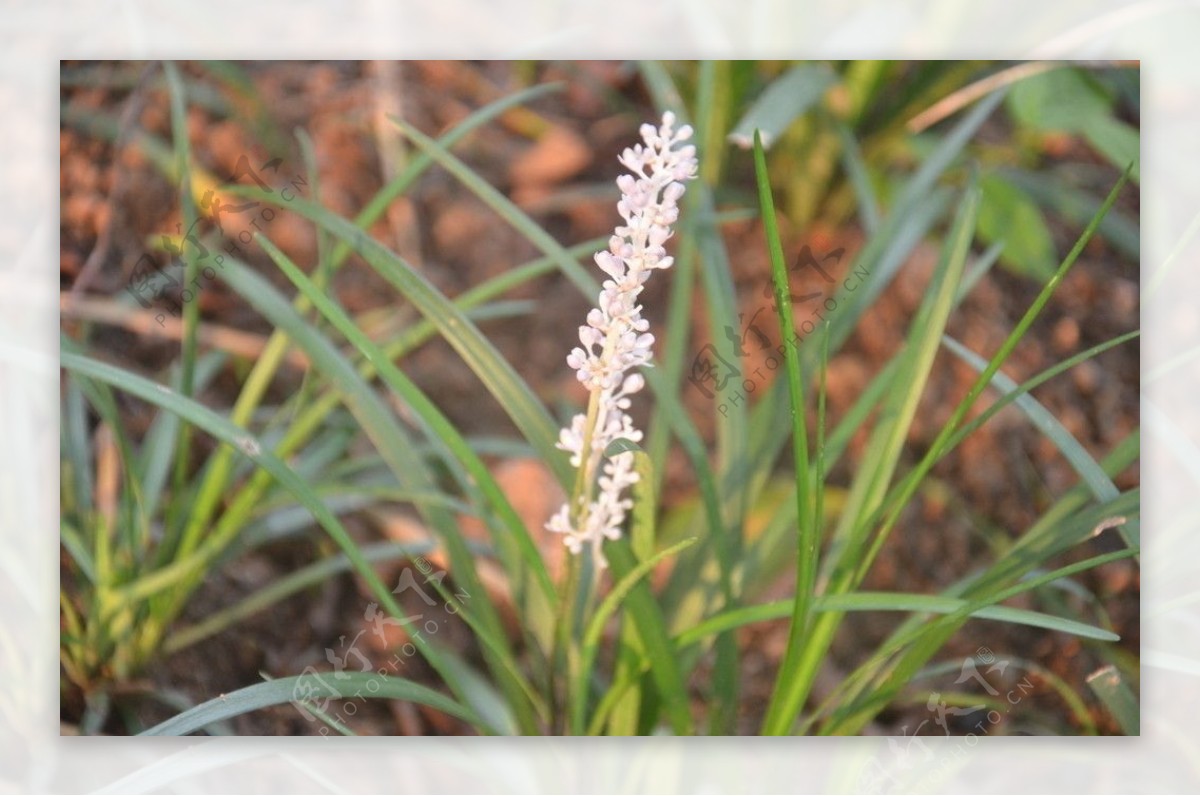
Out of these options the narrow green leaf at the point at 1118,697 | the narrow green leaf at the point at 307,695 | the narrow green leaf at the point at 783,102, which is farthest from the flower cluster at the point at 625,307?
the narrow green leaf at the point at 1118,697

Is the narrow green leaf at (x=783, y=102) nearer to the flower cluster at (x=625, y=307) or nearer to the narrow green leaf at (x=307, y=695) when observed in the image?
the flower cluster at (x=625, y=307)

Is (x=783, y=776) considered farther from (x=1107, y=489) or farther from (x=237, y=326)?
(x=237, y=326)

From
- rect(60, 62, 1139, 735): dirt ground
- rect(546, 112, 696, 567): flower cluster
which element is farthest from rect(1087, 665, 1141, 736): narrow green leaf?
rect(546, 112, 696, 567): flower cluster

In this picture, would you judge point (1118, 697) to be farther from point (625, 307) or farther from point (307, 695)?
point (307, 695)

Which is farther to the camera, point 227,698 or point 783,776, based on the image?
point 783,776

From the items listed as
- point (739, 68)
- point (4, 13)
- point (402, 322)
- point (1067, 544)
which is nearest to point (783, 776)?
point (1067, 544)

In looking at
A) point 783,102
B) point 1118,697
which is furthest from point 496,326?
point 1118,697

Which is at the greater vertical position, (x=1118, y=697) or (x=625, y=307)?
(x=625, y=307)

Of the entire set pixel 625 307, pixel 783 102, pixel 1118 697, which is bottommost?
pixel 1118 697
